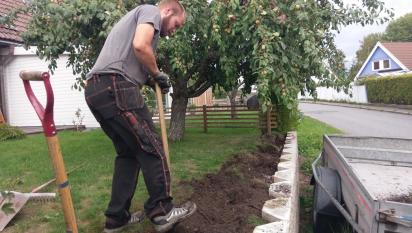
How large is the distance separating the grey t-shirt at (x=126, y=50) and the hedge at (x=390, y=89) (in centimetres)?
2596

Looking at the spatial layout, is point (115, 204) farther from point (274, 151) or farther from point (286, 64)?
point (274, 151)

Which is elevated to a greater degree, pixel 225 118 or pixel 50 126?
pixel 50 126

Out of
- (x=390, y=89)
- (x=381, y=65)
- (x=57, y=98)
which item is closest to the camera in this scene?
(x=57, y=98)

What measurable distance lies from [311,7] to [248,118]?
9.20m

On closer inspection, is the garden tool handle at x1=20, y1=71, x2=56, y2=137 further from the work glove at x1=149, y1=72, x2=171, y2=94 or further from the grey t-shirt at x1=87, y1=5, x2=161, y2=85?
the work glove at x1=149, y1=72, x2=171, y2=94

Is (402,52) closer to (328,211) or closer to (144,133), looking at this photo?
(328,211)

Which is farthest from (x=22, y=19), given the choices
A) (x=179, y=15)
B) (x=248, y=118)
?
(x=179, y=15)

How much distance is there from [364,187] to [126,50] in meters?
2.05

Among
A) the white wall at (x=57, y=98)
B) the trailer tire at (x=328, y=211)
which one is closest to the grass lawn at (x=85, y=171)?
the trailer tire at (x=328, y=211)

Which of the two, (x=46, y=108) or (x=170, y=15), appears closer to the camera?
(x=46, y=108)

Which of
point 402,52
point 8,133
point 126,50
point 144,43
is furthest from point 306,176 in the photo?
point 402,52

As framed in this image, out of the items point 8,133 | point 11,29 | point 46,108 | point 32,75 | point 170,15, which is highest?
point 11,29

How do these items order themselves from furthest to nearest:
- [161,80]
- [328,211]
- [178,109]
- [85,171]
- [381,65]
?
[381,65] → [178,109] → [85,171] → [328,211] → [161,80]

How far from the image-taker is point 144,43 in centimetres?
315
